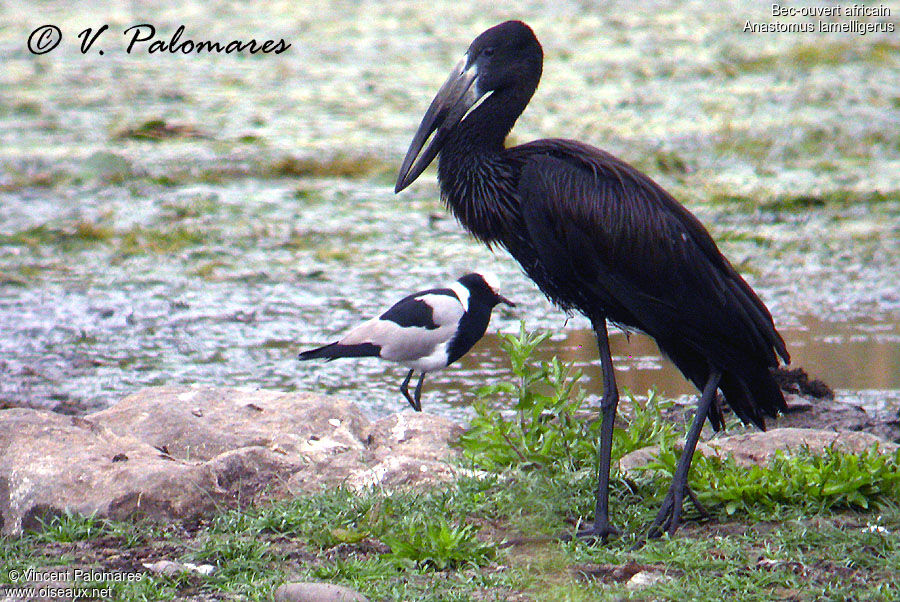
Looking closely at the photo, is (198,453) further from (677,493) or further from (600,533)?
(677,493)

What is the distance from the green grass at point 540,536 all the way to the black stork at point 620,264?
0.20 meters

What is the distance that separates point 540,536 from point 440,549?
400 mm

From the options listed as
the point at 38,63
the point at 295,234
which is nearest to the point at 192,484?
the point at 295,234

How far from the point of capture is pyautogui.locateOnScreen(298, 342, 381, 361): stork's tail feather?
614cm

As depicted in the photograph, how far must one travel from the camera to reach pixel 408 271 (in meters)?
7.91

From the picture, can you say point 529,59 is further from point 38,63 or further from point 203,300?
point 38,63

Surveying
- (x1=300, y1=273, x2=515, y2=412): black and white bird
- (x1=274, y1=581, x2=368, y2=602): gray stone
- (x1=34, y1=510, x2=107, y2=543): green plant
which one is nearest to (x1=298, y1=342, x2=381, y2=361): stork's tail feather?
(x1=300, y1=273, x2=515, y2=412): black and white bird

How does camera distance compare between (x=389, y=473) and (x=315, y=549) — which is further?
(x=389, y=473)

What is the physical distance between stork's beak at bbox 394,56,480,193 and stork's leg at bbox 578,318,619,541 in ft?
2.94

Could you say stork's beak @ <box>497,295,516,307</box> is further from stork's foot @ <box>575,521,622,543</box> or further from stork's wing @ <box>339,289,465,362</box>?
stork's foot @ <box>575,521,622,543</box>

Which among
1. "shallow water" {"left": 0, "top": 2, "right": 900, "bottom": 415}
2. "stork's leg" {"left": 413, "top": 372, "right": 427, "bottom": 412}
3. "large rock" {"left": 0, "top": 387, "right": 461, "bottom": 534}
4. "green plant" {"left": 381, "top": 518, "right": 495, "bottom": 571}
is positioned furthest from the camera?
"shallow water" {"left": 0, "top": 2, "right": 900, "bottom": 415}

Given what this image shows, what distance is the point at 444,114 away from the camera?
174 inches

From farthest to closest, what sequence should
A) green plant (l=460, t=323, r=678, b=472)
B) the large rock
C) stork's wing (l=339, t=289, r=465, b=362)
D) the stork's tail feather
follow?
1. stork's wing (l=339, t=289, r=465, b=362)
2. the stork's tail feather
3. green plant (l=460, t=323, r=678, b=472)
4. the large rock

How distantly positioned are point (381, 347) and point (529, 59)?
2301mm
